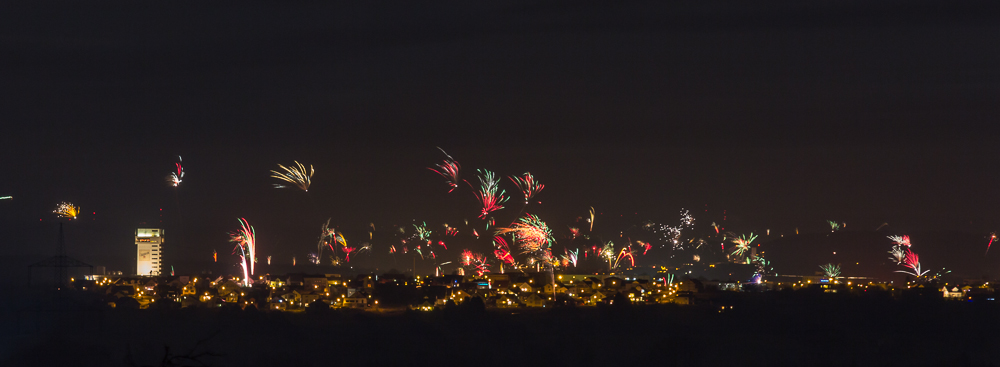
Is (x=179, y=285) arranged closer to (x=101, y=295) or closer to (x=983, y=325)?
(x=101, y=295)

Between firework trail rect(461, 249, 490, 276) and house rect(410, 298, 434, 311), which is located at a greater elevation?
firework trail rect(461, 249, 490, 276)

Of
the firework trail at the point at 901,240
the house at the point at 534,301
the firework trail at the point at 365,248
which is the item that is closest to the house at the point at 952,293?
the firework trail at the point at 901,240

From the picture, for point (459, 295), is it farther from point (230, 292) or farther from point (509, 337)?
point (230, 292)

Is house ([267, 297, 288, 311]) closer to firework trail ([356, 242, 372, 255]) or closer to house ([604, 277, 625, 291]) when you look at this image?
house ([604, 277, 625, 291])

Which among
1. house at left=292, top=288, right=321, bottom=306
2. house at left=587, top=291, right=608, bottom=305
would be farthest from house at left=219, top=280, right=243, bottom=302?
house at left=587, top=291, right=608, bottom=305

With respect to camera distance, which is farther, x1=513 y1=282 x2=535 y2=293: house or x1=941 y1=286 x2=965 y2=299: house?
x1=941 y1=286 x2=965 y2=299: house

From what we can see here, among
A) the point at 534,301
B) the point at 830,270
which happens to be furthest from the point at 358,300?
the point at 830,270

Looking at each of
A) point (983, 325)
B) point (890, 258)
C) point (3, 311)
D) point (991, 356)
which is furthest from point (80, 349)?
point (890, 258)
